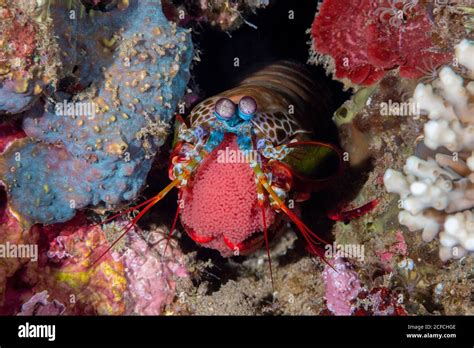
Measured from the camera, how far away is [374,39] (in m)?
3.85

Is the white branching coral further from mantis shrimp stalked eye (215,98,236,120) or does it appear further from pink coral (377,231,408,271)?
mantis shrimp stalked eye (215,98,236,120)

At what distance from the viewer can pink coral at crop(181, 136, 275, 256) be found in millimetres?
3617

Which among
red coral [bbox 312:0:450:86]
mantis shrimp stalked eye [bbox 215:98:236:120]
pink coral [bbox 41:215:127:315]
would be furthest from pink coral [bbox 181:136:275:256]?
red coral [bbox 312:0:450:86]

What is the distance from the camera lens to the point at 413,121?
3697 mm

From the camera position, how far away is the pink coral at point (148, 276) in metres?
4.20

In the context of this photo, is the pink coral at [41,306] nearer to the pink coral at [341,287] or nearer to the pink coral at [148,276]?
the pink coral at [148,276]

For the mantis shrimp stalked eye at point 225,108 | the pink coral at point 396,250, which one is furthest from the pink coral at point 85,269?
the pink coral at point 396,250

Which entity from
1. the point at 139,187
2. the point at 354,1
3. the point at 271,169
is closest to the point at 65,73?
the point at 139,187

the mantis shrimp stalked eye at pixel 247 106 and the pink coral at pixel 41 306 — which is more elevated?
the mantis shrimp stalked eye at pixel 247 106

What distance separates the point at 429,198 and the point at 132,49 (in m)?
2.56

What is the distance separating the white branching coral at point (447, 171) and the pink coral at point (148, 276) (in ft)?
8.18

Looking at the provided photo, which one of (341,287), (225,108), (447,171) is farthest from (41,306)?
(447,171)

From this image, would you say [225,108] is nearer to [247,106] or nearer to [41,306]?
[247,106]

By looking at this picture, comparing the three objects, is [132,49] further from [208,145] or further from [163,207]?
[163,207]
